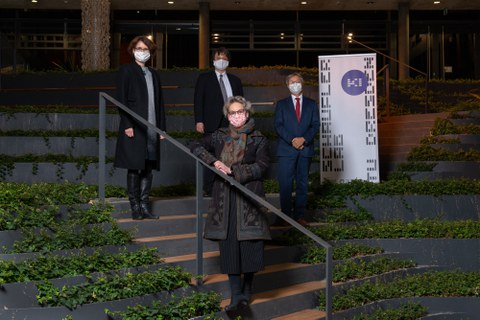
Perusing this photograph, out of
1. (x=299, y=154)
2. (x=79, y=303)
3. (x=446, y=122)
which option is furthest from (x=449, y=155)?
(x=79, y=303)

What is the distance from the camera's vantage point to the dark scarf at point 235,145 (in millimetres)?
6707

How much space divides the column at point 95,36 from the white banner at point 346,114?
678 cm

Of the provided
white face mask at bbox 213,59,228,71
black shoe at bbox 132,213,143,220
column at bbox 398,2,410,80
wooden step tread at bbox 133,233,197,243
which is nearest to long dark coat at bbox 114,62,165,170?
black shoe at bbox 132,213,143,220

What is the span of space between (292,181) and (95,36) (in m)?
8.81

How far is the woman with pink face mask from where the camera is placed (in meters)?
6.57

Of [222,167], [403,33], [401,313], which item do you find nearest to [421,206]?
[401,313]

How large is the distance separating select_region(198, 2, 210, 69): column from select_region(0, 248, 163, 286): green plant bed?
1809 centimetres

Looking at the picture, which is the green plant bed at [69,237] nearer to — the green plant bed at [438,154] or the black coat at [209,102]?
the black coat at [209,102]

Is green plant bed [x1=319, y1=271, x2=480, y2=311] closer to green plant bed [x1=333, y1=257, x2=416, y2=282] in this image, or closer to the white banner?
green plant bed [x1=333, y1=257, x2=416, y2=282]

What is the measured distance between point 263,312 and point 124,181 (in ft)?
13.1

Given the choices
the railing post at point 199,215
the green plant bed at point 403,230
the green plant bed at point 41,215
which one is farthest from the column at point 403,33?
the railing post at point 199,215

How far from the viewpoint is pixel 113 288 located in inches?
245

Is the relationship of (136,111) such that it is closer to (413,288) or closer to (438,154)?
(413,288)

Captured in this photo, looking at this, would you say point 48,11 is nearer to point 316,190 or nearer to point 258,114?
point 258,114
